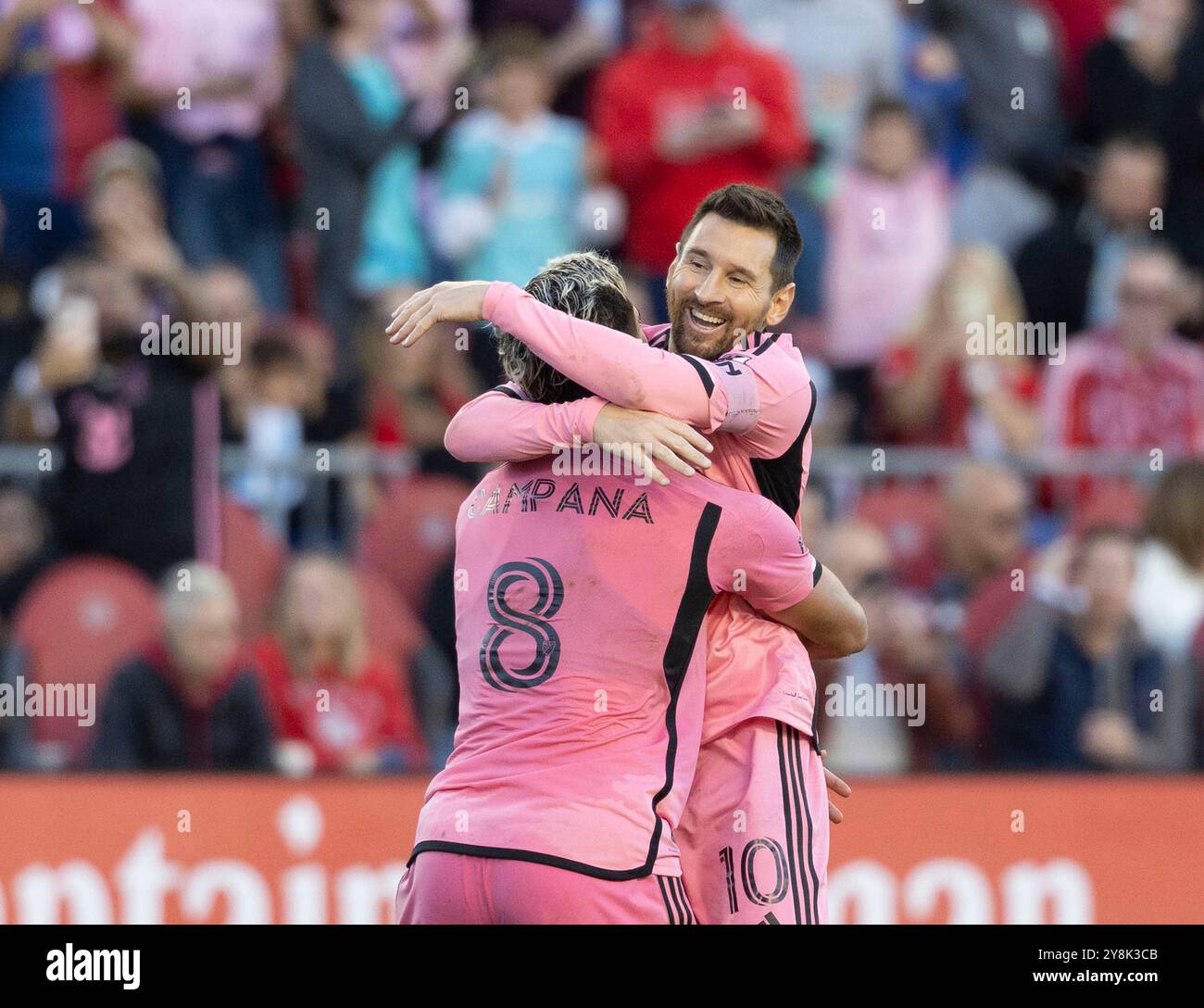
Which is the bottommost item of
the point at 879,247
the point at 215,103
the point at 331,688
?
the point at 331,688

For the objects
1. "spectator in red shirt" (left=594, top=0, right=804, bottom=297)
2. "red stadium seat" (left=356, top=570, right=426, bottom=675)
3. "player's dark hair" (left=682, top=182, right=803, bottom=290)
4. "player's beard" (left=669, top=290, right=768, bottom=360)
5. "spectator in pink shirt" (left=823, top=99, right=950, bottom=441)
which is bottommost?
"red stadium seat" (left=356, top=570, right=426, bottom=675)

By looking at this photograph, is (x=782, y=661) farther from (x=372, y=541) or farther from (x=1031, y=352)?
(x=1031, y=352)

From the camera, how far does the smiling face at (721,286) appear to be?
189 inches

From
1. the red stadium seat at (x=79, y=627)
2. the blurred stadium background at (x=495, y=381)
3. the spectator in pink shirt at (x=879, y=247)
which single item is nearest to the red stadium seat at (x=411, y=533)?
the blurred stadium background at (x=495, y=381)

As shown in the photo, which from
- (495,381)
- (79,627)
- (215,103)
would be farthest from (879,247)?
(79,627)

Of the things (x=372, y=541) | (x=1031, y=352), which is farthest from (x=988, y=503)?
(x=372, y=541)

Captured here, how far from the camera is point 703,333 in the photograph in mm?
4832

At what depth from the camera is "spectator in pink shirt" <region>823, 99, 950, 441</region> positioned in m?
9.30

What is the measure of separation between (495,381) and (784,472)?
14.0 feet

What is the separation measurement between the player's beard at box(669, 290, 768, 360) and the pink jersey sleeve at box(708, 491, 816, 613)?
53 centimetres

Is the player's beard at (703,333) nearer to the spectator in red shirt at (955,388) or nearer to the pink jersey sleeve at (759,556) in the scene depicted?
the pink jersey sleeve at (759,556)

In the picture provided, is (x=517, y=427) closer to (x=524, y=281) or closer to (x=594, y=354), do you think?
(x=594, y=354)
